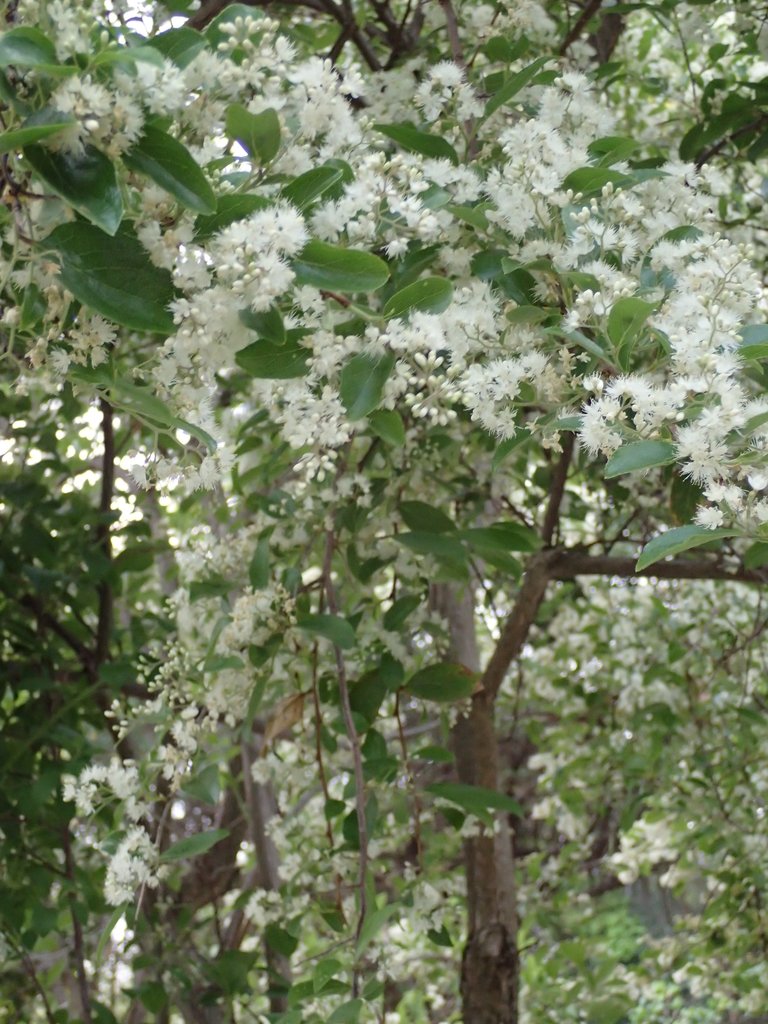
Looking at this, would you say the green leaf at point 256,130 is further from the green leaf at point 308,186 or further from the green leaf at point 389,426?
the green leaf at point 389,426

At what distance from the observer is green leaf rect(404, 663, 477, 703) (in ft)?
5.90

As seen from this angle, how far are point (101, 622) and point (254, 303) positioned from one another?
1.51 m

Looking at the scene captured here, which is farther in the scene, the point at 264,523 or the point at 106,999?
the point at 106,999

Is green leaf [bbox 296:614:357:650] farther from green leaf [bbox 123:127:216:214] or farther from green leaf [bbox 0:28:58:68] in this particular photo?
green leaf [bbox 0:28:58:68]

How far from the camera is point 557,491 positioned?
2.09 metres

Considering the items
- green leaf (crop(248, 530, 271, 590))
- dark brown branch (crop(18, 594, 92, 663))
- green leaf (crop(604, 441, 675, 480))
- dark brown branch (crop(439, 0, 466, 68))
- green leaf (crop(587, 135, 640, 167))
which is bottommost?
green leaf (crop(604, 441, 675, 480))

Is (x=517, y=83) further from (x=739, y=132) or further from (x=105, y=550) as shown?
(x=105, y=550)

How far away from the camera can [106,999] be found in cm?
395

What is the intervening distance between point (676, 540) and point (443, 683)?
932mm

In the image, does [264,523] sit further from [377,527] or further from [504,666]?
[504,666]

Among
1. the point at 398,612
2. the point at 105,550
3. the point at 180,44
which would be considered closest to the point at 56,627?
the point at 105,550

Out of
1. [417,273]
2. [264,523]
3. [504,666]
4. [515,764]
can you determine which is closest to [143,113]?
[417,273]

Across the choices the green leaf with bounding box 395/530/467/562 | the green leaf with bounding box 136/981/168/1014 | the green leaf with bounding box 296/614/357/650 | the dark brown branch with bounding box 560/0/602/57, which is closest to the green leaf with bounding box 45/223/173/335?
the green leaf with bounding box 296/614/357/650

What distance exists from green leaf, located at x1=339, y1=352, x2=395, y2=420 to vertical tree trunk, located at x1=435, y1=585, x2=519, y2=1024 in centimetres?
109
